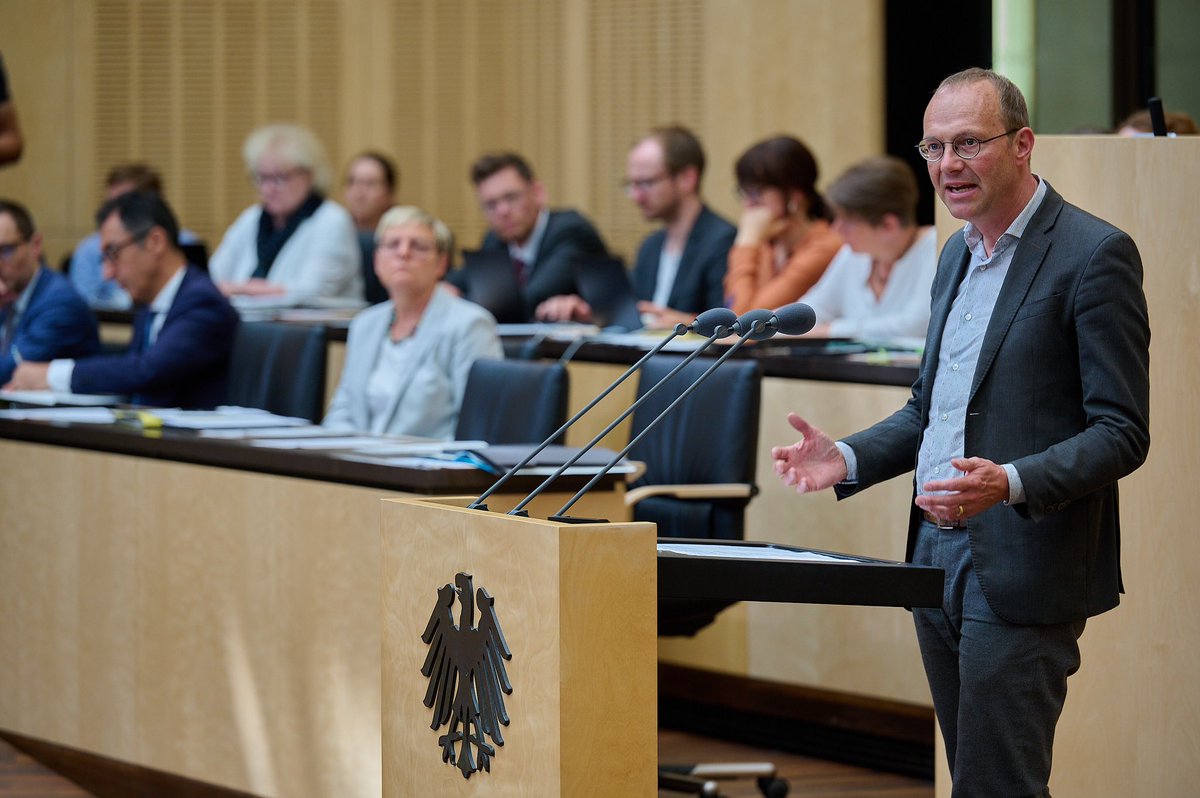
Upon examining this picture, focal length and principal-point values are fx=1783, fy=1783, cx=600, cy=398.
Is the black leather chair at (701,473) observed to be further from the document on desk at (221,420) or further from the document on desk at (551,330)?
the document on desk at (551,330)

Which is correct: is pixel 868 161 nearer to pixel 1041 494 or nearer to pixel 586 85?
pixel 1041 494

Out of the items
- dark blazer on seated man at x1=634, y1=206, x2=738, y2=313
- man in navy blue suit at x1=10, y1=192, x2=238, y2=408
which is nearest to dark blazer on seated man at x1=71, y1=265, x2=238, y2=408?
man in navy blue suit at x1=10, y1=192, x2=238, y2=408

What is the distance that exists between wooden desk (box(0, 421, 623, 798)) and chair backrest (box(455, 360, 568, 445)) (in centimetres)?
66

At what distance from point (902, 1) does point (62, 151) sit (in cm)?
445

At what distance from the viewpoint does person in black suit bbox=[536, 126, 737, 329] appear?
589 centimetres

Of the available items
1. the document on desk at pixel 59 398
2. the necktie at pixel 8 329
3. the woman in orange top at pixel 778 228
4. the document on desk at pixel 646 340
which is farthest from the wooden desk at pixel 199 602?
the woman in orange top at pixel 778 228

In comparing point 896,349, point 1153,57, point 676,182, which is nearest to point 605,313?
point 676,182

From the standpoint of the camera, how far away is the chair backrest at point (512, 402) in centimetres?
406

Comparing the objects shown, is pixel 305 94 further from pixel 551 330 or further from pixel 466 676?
pixel 466 676

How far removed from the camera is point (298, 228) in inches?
271

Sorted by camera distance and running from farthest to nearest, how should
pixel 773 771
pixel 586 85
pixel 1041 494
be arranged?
pixel 586 85, pixel 773 771, pixel 1041 494

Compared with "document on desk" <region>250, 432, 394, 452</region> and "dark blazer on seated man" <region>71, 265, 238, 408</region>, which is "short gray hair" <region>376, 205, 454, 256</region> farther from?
"document on desk" <region>250, 432, 394, 452</region>

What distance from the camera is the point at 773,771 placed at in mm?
3936

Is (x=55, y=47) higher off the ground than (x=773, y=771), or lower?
higher
